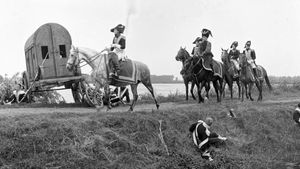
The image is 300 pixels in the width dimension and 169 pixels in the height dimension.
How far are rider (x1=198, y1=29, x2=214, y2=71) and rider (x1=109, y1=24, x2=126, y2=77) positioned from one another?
16.2 feet

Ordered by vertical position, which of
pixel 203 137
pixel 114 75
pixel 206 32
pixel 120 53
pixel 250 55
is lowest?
pixel 203 137

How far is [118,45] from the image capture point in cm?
1345

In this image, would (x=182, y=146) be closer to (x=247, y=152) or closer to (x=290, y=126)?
(x=247, y=152)

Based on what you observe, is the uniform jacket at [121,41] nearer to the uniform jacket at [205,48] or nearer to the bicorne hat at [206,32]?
the uniform jacket at [205,48]

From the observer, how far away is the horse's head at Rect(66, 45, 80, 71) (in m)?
13.2

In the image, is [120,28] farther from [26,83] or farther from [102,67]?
[26,83]

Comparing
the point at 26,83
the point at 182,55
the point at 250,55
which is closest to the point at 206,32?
the point at 182,55

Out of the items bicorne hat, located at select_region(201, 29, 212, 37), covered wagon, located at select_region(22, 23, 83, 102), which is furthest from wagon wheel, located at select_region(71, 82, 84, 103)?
bicorne hat, located at select_region(201, 29, 212, 37)

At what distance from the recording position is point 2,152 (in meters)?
8.73

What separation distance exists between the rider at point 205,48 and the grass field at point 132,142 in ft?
11.7

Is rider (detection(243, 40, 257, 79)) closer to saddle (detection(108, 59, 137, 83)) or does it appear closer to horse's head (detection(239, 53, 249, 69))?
horse's head (detection(239, 53, 249, 69))

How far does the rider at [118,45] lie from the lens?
13344mm

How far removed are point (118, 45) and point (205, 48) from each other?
5436mm

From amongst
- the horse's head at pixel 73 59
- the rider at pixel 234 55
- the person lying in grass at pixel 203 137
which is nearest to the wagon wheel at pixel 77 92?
the horse's head at pixel 73 59
